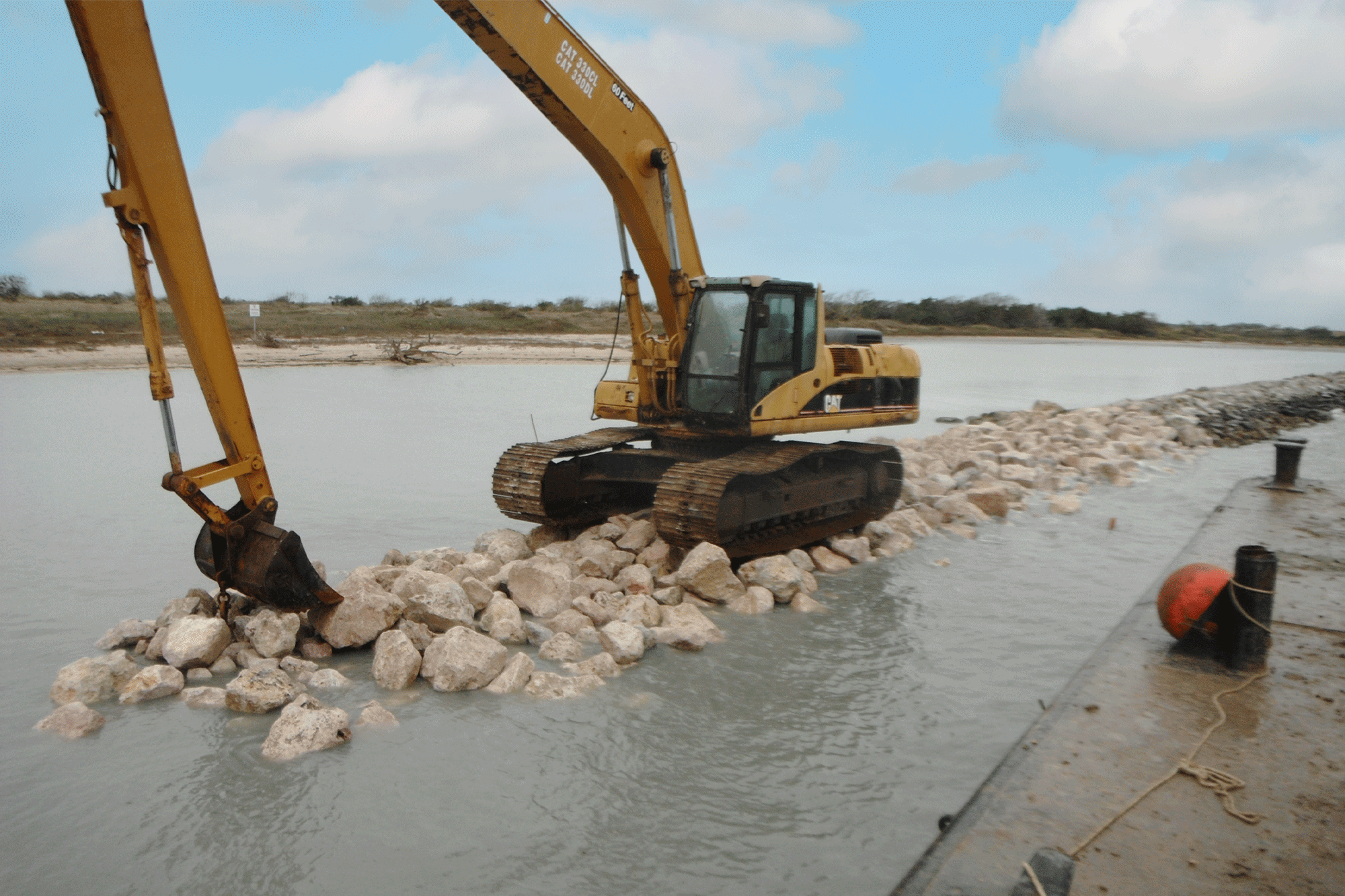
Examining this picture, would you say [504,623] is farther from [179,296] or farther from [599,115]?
[599,115]

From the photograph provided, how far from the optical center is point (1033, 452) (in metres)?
14.2

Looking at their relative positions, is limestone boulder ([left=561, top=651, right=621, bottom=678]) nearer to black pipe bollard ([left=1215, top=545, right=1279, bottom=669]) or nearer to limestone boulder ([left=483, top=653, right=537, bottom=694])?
limestone boulder ([left=483, top=653, right=537, bottom=694])

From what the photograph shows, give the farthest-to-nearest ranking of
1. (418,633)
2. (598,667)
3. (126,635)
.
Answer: (126,635), (418,633), (598,667)

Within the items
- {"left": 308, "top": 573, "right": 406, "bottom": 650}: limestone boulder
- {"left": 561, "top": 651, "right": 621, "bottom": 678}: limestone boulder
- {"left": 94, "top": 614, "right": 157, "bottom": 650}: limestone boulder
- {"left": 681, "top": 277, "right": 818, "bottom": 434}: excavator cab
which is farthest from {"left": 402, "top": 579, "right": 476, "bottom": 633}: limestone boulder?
{"left": 681, "top": 277, "right": 818, "bottom": 434}: excavator cab

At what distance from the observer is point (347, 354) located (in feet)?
102

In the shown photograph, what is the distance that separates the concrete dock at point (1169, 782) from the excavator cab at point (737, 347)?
10.8 ft

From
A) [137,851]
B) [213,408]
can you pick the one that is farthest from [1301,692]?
[213,408]

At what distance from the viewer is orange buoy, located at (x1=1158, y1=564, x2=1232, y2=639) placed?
4.90m

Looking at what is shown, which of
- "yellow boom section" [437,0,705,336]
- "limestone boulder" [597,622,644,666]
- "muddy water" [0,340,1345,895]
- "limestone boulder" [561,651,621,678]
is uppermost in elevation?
"yellow boom section" [437,0,705,336]

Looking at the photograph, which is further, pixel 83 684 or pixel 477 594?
pixel 477 594

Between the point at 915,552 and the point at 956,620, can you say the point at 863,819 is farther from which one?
the point at 915,552

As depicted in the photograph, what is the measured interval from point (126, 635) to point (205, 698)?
116cm

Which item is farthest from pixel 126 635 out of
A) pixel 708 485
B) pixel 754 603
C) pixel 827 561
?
pixel 827 561

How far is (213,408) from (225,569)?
2.91 feet
